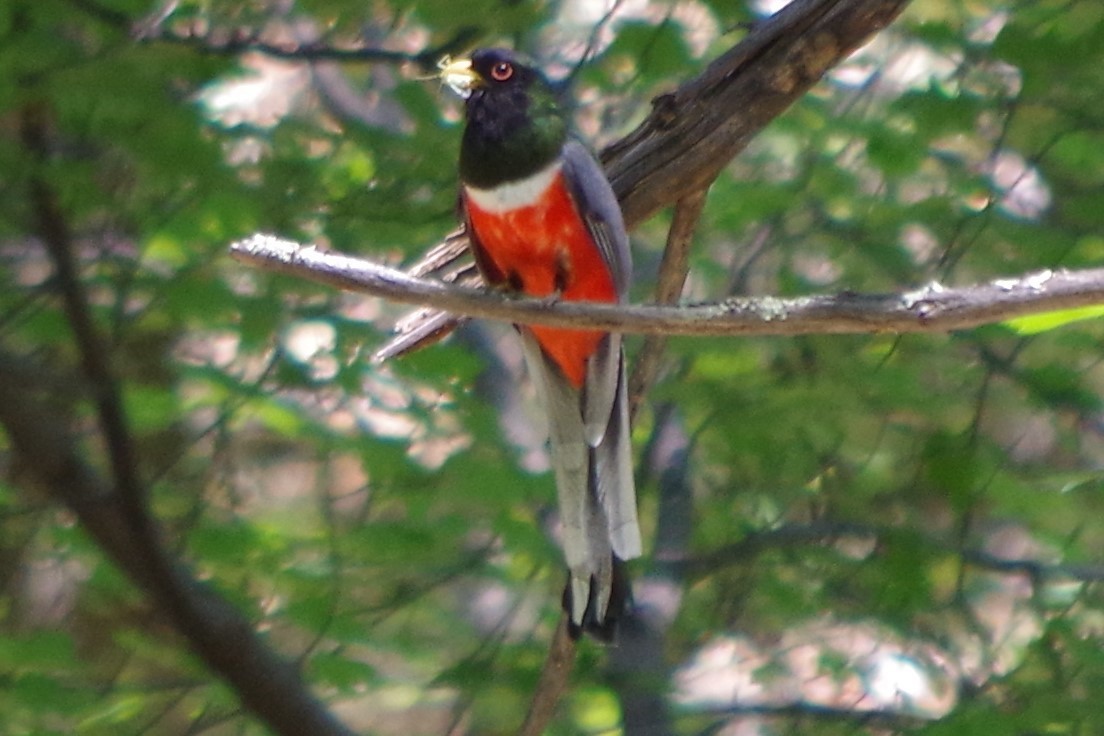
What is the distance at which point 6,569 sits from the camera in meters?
5.94

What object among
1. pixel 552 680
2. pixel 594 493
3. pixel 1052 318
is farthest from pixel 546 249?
pixel 1052 318

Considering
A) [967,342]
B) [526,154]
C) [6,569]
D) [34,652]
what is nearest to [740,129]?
[526,154]

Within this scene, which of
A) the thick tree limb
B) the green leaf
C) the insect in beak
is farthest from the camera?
the insect in beak

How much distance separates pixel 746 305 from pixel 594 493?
110 cm

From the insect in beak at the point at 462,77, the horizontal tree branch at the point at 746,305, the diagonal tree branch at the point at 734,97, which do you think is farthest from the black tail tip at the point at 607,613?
the insect in beak at the point at 462,77

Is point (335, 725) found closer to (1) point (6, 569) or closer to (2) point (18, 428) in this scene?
(2) point (18, 428)

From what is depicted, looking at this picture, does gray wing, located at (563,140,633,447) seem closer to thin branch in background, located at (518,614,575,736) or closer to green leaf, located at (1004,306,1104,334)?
thin branch in background, located at (518,614,575,736)

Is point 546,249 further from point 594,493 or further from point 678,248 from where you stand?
point 594,493

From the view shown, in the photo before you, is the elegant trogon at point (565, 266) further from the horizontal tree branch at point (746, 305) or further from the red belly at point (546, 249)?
the horizontal tree branch at point (746, 305)

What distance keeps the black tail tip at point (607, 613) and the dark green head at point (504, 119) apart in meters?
1.06

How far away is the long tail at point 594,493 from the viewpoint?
3.86 metres

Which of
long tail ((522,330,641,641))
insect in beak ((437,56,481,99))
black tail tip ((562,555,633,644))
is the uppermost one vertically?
insect in beak ((437,56,481,99))

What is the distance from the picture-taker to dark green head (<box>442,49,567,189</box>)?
145 inches

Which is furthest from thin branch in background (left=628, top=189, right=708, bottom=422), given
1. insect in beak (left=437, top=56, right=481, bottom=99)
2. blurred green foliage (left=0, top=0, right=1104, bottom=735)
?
insect in beak (left=437, top=56, right=481, bottom=99)
